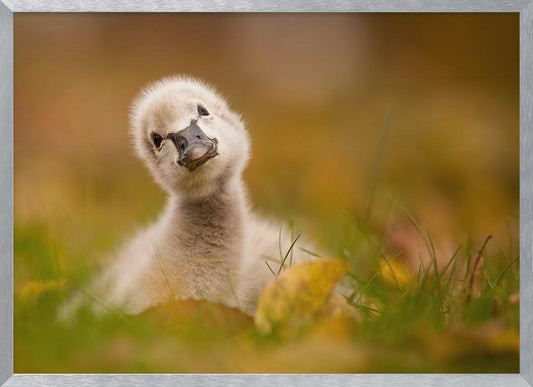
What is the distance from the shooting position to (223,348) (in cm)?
232

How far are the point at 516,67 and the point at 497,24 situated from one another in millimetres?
137

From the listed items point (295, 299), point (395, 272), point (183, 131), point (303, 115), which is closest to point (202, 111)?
point (183, 131)

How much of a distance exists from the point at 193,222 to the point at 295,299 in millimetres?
438

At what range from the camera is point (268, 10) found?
2.36m

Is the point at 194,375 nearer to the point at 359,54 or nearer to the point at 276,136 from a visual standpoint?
the point at 276,136

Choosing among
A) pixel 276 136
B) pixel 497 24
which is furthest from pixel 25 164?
pixel 497 24

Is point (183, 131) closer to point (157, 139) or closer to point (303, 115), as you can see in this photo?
point (157, 139)

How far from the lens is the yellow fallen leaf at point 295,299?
2.30 metres

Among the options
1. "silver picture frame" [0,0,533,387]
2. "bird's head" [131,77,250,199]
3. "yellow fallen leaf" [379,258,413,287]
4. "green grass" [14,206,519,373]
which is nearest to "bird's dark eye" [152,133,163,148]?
"bird's head" [131,77,250,199]

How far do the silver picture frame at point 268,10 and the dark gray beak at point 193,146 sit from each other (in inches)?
13.9

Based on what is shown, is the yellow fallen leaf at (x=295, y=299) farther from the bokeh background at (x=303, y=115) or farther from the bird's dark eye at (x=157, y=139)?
the bird's dark eye at (x=157, y=139)

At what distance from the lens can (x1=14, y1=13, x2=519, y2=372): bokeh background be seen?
94.6 inches

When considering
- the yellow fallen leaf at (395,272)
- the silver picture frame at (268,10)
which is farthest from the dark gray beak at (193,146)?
the yellow fallen leaf at (395,272)

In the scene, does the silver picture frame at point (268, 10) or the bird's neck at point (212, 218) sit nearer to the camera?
the silver picture frame at point (268, 10)
